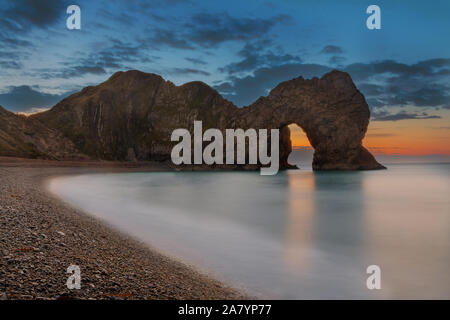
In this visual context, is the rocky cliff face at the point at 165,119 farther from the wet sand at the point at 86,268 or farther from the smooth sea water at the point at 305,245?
the wet sand at the point at 86,268

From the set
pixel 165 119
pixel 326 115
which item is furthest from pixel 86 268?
pixel 165 119

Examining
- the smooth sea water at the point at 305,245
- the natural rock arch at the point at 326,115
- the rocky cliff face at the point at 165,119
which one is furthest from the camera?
the rocky cliff face at the point at 165,119

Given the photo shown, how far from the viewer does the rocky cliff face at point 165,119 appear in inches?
3408

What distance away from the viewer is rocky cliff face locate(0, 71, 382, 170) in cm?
8656

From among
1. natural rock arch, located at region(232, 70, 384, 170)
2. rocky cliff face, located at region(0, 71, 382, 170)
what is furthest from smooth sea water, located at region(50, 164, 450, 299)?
rocky cliff face, located at region(0, 71, 382, 170)

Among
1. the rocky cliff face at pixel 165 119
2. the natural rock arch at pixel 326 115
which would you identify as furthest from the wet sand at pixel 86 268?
the natural rock arch at pixel 326 115

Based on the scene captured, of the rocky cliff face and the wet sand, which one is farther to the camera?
the rocky cliff face

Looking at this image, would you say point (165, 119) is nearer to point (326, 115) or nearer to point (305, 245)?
point (326, 115)

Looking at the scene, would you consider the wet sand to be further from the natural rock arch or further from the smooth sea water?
the natural rock arch

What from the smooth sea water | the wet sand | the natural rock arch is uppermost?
the natural rock arch

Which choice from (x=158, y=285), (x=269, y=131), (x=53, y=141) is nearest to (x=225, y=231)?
(x=158, y=285)
